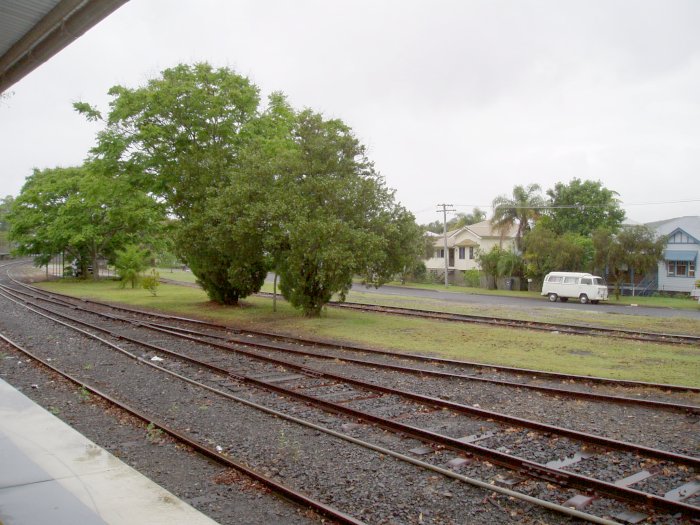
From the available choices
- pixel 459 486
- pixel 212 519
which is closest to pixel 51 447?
pixel 212 519

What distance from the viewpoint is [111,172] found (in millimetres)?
28031

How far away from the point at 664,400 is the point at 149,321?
18358 millimetres

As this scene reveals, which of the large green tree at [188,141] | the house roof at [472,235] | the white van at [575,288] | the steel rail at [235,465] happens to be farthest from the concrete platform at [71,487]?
the house roof at [472,235]

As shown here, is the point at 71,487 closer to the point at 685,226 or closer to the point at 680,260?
the point at 680,260

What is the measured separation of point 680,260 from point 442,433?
4434 centimetres

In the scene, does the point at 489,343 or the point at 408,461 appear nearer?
the point at 408,461

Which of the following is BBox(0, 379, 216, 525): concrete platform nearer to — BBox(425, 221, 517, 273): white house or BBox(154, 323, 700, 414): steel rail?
BBox(154, 323, 700, 414): steel rail

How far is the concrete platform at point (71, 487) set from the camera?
533cm

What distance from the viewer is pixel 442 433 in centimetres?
835

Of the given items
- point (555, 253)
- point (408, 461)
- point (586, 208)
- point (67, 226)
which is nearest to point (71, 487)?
point (408, 461)

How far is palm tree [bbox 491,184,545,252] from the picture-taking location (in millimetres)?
53188

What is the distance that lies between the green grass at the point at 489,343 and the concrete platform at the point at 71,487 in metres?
9.62

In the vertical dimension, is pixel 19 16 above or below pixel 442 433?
above

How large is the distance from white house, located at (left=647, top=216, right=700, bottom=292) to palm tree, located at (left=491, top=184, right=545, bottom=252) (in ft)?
36.6
